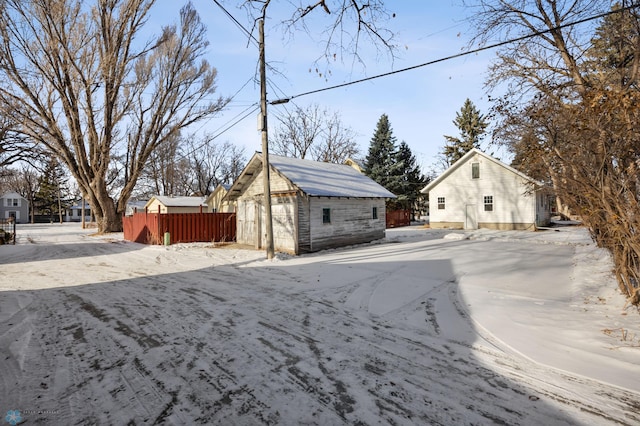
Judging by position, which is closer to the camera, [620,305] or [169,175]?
[620,305]

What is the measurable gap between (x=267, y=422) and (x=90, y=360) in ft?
8.36

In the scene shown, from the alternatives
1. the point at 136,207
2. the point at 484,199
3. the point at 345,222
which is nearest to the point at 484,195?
the point at 484,199

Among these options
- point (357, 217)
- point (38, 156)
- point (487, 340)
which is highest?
point (38, 156)

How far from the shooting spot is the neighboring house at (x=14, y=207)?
59075mm

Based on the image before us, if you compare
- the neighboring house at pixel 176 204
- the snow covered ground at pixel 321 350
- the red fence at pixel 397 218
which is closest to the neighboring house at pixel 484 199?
the red fence at pixel 397 218

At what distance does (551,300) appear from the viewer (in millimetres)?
6367

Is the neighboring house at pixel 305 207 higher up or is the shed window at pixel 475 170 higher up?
the shed window at pixel 475 170

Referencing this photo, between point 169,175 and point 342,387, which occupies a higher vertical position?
point 169,175

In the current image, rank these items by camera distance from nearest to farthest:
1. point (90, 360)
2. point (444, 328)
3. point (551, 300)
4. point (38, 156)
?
point (90, 360), point (444, 328), point (551, 300), point (38, 156)

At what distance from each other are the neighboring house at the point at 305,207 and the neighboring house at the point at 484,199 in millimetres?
11100

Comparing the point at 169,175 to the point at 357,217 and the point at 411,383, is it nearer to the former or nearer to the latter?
the point at 357,217

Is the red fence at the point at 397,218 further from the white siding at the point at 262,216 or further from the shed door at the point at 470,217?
the white siding at the point at 262,216

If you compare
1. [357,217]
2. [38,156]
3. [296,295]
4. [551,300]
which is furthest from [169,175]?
[551,300]

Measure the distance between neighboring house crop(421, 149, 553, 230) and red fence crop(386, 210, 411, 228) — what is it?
465 cm
